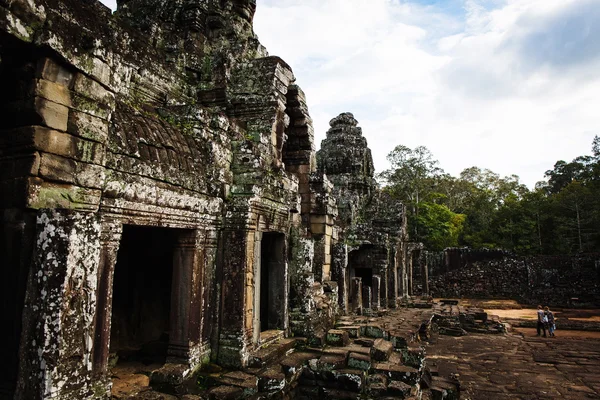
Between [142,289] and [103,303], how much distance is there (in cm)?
326

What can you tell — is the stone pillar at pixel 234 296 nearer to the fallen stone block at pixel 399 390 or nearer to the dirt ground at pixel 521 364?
the fallen stone block at pixel 399 390

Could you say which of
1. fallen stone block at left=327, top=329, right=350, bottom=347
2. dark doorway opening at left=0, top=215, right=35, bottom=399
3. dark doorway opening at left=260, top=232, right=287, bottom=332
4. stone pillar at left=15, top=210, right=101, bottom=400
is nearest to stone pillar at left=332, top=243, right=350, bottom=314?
fallen stone block at left=327, top=329, right=350, bottom=347

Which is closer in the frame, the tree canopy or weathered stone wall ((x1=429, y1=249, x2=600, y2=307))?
weathered stone wall ((x1=429, y1=249, x2=600, y2=307))

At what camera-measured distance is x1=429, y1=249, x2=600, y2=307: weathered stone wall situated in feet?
78.6

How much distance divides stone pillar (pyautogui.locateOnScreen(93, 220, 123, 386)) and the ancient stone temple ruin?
1 centimetres

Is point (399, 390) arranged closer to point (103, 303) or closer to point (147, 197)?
point (103, 303)

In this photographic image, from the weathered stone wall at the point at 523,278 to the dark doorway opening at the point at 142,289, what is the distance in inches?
993

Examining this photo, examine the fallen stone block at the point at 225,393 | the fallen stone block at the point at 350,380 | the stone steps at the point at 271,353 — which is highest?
→ the stone steps at the point at 271,353

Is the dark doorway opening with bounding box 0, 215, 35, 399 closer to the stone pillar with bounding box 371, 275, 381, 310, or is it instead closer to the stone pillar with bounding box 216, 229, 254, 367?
the stone pillar with bounding box 216, 229, 254, 367

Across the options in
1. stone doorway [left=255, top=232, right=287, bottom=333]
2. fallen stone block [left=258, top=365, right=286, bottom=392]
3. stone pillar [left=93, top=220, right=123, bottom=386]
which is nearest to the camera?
stone pillar [left=93, top=220, right=123, bottom=386]

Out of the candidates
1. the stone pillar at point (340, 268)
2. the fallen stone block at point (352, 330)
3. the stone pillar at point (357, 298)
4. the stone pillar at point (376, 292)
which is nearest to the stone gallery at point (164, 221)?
the fallen stone block at point (352, 330)

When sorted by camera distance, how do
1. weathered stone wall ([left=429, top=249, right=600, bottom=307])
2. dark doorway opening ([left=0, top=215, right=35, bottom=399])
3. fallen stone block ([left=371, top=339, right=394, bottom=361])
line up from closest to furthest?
dark doorway opening ([left=0, top=215, right=35, bottom=399]) < fallen stone block ([left=371, top=339, right=394, bottom=361]) < weathered stone wall ([left=429, top=249, right=600, bottom=307])

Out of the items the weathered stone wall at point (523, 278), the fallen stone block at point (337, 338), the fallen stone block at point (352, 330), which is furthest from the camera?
the weathered stone wall at point (523, 278)

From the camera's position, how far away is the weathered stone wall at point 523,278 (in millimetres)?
23953
